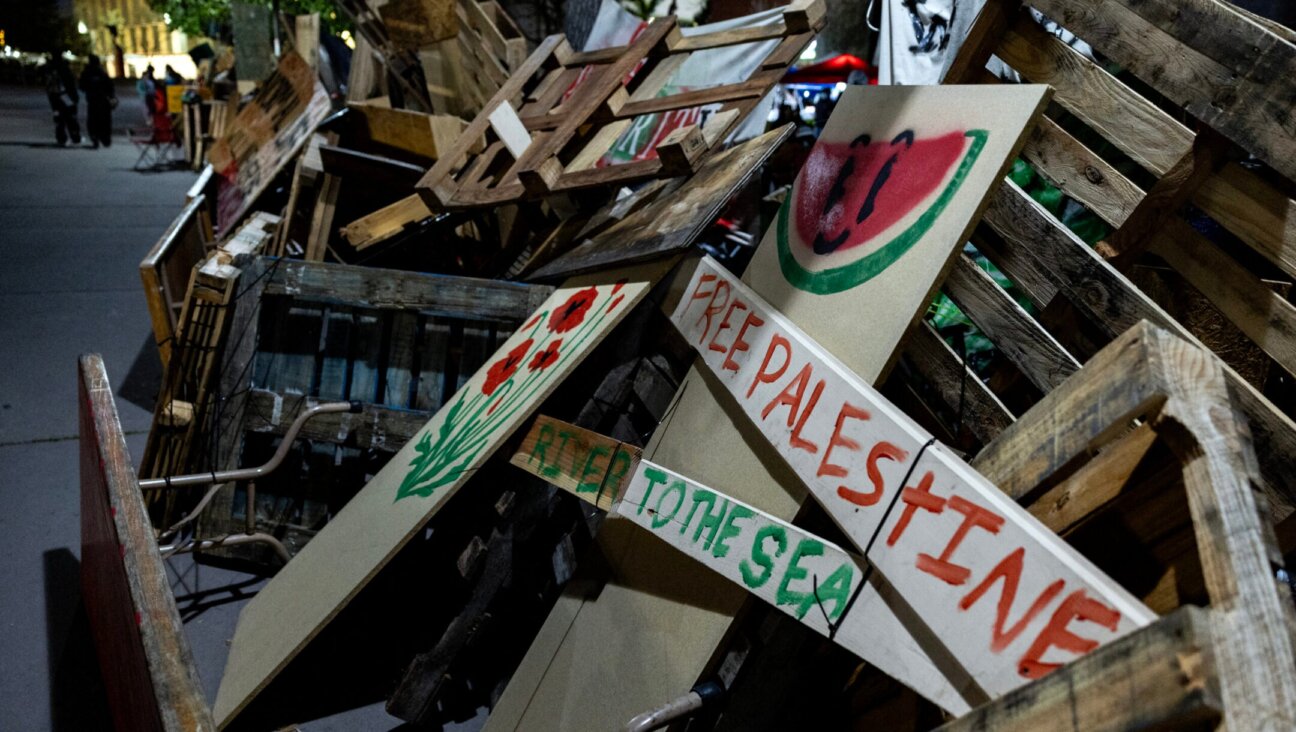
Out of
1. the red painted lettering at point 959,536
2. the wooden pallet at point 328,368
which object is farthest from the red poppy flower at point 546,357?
the red painted lettering at point 959,536

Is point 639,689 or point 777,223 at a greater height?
point 777,223

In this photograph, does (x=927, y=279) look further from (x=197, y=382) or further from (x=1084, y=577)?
(x=197, y=382)

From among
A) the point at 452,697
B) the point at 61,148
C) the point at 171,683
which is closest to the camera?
the point at 171,683

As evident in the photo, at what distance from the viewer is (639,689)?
91.4 inches

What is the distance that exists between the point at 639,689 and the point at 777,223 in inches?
51.0

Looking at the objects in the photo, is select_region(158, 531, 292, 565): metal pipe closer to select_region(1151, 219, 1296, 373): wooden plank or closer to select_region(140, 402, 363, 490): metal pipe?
select_region(140, 402, 363, 490): metal pipe

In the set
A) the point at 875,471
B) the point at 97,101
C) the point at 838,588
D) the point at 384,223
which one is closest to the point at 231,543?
the point at 384,223

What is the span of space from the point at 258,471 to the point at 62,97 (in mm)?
17121

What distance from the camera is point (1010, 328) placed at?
2.27 m

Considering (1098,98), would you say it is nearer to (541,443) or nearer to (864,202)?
(864,202)

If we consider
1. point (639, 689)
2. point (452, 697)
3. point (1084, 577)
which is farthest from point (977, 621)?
point (452, 697)

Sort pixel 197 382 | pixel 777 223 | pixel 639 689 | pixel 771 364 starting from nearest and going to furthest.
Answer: pixel 771 364 → pixel 639 689 → pixel 777 223 → pixel 197 382

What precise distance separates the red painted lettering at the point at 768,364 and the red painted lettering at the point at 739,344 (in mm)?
111

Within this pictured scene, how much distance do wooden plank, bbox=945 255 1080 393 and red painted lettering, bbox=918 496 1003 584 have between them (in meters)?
0.76
